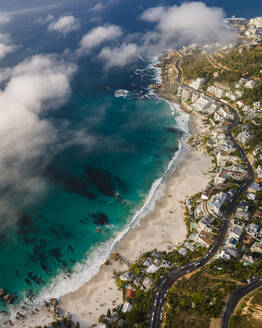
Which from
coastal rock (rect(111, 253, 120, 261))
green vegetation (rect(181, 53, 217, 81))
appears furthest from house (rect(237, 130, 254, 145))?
coastal rock (rect(111, 253, 120, 261))

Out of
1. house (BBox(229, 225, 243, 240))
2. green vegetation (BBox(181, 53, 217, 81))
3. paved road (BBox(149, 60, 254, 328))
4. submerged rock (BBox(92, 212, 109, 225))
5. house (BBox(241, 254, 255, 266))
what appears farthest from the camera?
green vegetation (BBox(181, 53, 217, 81))

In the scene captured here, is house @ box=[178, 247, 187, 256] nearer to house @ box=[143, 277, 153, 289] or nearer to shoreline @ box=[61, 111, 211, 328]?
shoreline @ box=[61, 111, 211, 328]

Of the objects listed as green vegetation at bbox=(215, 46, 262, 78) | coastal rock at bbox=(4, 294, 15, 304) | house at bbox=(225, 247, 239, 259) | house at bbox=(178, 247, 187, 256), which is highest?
green vegetation at bbox=(215, 46, 262, 78)

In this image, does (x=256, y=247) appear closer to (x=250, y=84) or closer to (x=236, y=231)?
(x=236, y=231)

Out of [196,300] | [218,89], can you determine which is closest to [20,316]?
[196,300]

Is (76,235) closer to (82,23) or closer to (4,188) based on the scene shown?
(4,188)

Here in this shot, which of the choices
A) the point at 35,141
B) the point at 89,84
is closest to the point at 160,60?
the point at 89,84

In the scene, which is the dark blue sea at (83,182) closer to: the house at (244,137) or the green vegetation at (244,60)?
the house at (244,137)

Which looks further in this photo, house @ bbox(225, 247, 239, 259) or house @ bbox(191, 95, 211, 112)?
house @ bbox(191, 95, 211, 112)
